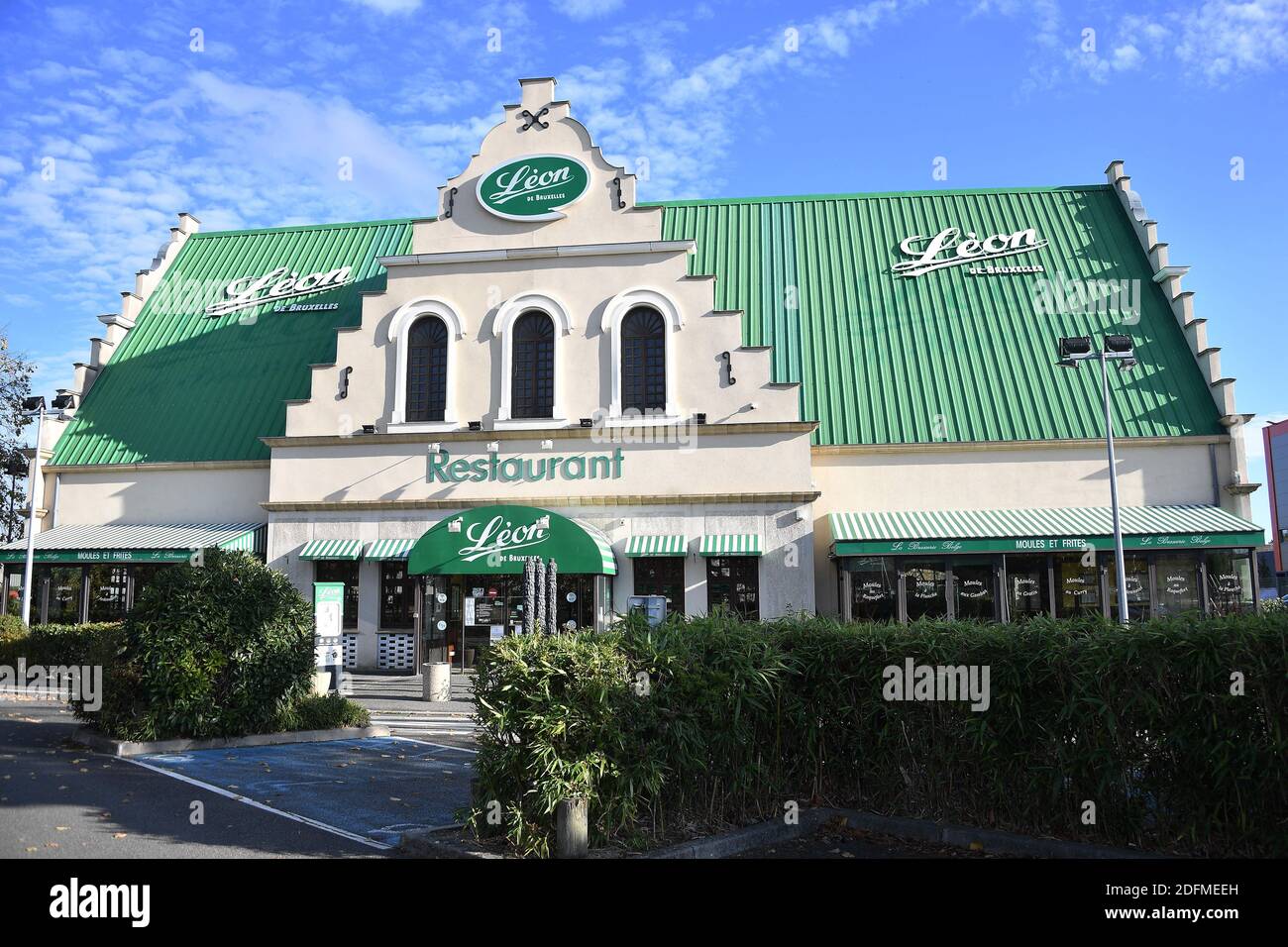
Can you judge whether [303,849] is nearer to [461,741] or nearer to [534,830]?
[534,830]

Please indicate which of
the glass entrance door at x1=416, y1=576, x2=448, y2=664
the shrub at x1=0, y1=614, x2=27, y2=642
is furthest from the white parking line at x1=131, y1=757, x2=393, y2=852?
the glass entrance door at x1=416, y1=576, x2=448, y2=664

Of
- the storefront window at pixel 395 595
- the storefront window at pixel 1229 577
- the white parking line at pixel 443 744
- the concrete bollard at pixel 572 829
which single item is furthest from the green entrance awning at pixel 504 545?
the concrete bollard at pixel 572 829

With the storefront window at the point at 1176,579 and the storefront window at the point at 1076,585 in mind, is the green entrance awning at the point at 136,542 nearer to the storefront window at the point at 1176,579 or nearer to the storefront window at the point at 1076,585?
the storefront window at the point at 1076,585

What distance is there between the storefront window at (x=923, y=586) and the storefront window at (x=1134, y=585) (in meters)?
3.95

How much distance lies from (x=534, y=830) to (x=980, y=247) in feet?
85.8

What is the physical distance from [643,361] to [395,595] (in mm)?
9147

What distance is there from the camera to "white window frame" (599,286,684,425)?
83.7 feet

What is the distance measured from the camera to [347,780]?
1237 centimetres

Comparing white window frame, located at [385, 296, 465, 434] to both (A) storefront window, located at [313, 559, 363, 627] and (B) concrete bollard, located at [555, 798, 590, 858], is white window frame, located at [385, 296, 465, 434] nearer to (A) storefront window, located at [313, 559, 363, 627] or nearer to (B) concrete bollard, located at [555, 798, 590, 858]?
(A) storefront window, located at [313, 559, 363, 627]

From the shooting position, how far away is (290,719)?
1559 cm

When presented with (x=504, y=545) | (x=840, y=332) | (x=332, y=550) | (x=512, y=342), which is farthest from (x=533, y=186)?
(x=332, y=550)

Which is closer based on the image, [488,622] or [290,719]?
[290,719]

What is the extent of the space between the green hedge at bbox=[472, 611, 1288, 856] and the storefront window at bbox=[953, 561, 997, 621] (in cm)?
1554
